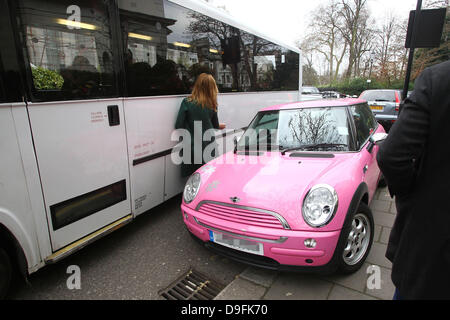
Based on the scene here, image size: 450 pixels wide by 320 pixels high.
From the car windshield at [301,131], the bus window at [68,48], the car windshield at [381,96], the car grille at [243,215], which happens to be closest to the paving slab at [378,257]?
the car windshield at [301,131]

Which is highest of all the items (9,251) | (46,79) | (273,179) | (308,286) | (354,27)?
(354,27)

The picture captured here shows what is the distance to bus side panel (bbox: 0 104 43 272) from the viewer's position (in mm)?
2131

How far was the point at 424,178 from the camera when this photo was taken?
127cm

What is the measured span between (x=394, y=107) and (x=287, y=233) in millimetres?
9731

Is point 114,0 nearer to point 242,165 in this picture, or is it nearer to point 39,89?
point 39,89

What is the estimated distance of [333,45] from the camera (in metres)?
33.0

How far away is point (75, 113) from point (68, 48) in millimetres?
625

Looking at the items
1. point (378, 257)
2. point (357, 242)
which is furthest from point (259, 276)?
point (378, 257)

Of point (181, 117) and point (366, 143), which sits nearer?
point (366, 143)

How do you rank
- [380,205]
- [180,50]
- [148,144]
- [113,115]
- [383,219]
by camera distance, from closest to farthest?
[113,115]
[148,144]
[383,219]
[180,50]
[380,205]

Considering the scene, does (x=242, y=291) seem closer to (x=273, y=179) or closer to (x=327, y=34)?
(x=273, y=179)

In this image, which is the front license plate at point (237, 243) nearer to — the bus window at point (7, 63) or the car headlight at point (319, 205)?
the car headlight at point (319, 205)

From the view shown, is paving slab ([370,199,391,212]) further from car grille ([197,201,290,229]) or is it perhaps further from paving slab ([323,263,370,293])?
car grille ([197,201,290,229])

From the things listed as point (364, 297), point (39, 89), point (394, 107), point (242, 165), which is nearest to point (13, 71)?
point (39, 89)
